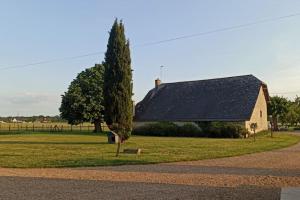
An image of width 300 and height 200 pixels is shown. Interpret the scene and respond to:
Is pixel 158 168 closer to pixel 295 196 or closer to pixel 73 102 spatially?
pixel 295 196

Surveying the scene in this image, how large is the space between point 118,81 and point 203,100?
23673 mm

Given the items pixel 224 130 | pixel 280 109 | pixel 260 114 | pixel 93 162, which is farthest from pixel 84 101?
pixel 93 162

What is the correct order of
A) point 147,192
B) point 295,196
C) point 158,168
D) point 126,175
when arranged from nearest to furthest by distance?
point 295,196
point 147,192
point 126,175
point 158,168

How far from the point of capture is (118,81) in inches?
1388

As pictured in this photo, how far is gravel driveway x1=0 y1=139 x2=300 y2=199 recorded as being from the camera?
11.0 meters

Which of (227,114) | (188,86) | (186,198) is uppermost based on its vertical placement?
(188,86)

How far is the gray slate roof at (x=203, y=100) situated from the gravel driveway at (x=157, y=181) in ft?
112

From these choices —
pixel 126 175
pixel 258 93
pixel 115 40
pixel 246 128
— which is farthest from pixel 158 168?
pixel 258 93

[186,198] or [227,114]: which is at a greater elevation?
[227,114]

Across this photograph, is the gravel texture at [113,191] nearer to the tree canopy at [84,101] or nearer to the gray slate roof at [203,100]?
the gray slate roof at [203,100]

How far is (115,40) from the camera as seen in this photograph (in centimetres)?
3550

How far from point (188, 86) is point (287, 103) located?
Result: 22962 mm

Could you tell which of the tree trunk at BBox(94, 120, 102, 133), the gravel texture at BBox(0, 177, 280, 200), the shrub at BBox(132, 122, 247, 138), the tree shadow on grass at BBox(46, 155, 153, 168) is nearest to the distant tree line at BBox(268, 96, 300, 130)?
the shrub at BBox(132, 122, 247, 138)

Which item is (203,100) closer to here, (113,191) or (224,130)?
(224,130)
